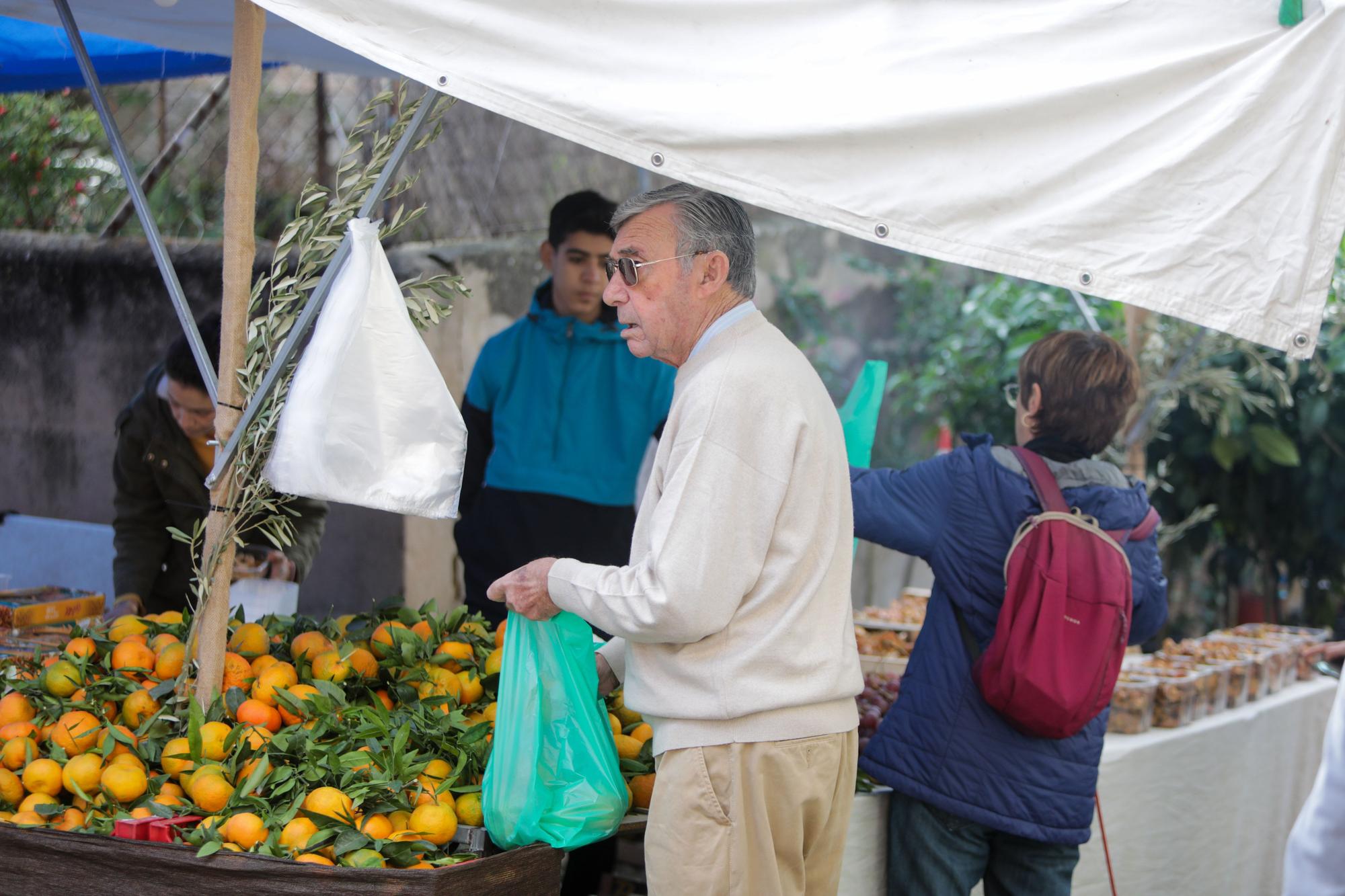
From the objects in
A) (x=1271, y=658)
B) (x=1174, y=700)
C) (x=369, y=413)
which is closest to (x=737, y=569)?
(x=369, y=413)

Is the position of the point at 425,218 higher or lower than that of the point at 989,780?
higher

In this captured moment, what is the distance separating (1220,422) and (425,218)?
348cm

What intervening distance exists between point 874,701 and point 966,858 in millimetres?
569

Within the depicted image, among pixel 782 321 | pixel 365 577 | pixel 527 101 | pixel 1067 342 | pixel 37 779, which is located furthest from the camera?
pixel 782 321

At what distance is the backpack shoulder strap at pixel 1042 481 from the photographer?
8.61 ft

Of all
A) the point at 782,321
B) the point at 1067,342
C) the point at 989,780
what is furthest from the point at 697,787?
the point at 782,321

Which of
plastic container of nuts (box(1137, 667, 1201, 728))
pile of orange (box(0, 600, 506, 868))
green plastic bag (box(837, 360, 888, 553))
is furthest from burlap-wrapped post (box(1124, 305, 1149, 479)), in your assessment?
pile of orange (box(0, 600, 506, 868))

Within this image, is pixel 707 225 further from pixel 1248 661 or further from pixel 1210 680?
pixel 1248 661

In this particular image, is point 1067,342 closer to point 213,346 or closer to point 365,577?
point 213,346

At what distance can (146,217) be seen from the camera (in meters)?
2.36

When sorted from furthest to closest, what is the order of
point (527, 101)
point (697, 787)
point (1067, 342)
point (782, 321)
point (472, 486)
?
1. point (782, 321)
2. point (472, 486)
3. point (1067, 342)
4. point (697, 787)
5. point (527, 101)

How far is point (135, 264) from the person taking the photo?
16.7 feet

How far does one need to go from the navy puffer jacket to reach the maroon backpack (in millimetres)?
66

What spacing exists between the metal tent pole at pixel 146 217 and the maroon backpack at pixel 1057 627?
158 centimetres
